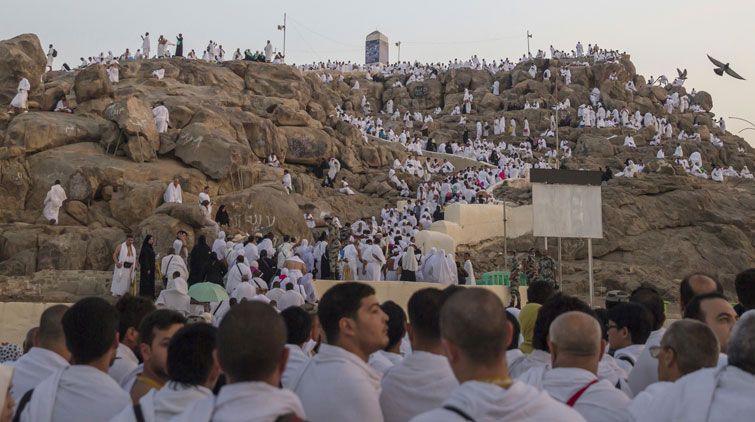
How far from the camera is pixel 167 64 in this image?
1442 inches

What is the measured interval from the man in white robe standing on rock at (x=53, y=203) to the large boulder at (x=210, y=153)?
16.9ft

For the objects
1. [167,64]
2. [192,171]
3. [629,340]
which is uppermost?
[167,64]

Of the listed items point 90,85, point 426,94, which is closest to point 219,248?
point 90,85

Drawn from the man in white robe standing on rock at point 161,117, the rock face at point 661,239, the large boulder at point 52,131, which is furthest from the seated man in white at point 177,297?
the man in white robe standing on rock at point 161,117

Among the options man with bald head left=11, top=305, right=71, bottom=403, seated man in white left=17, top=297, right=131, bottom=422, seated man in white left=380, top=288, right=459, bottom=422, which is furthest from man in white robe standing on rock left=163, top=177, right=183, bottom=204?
seated man in white left=380, top=288, right=459, bottom=422

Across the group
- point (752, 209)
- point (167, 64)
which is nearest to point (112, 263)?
point (167, 64)

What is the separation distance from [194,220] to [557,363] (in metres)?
16.3

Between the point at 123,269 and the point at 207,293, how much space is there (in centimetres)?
358

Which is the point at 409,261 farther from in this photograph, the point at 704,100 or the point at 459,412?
the point at 704,100

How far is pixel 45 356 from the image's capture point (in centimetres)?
462

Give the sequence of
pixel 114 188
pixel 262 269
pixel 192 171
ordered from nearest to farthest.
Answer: pixel 262 269
pixel 114 188
pixel 192 171

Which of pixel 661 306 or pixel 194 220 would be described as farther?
pixel 194 220

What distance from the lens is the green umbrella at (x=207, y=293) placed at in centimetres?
1362

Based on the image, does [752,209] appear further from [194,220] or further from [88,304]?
[88,304]
